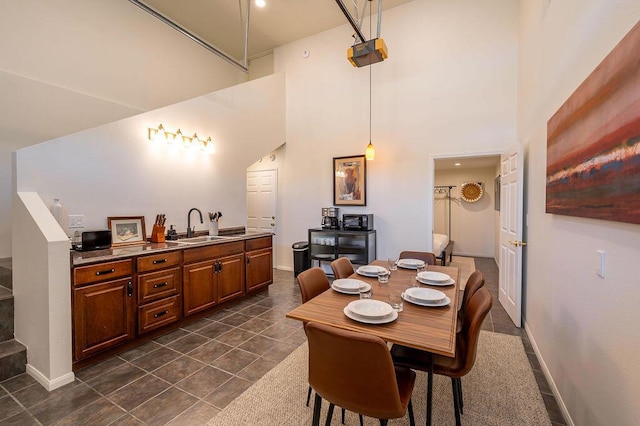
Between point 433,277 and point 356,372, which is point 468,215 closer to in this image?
point 433,277

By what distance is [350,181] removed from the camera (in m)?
5.17

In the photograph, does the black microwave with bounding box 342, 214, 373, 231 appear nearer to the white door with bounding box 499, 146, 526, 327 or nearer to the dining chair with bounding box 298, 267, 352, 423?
the white door with bounding box 499, 146, 526, 327

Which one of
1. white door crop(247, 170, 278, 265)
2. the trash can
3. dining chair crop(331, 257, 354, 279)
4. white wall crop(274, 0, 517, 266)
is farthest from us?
white door crop(247, 170, 278, 265)

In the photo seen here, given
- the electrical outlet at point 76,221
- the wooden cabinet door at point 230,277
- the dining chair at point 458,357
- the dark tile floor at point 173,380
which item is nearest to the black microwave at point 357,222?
the wooden cabinet door at point 230,277

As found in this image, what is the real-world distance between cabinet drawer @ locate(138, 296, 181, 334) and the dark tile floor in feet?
0.58

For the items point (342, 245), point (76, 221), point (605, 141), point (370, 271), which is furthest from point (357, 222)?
point (76, 221)

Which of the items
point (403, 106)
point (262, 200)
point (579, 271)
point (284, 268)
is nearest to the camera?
point (579, 271)

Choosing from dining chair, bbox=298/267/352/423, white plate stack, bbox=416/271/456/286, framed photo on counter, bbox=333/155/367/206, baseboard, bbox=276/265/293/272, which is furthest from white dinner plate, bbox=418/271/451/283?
baseboard, bbox=276/265/293/272

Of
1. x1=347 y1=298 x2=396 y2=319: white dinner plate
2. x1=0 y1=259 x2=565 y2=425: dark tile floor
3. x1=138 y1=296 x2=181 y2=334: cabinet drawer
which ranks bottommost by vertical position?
x1=0 y1=259 x2=565 y2=425: dark tile floor

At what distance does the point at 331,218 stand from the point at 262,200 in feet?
6.35

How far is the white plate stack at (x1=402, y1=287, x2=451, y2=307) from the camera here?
173cm

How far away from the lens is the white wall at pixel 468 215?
717 cm

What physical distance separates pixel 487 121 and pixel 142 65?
5447 millimetres

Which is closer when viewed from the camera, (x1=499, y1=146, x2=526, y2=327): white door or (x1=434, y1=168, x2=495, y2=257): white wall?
(x1=499, y1=146, x2=526, y2=327): white door
